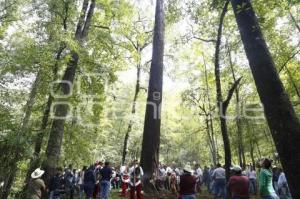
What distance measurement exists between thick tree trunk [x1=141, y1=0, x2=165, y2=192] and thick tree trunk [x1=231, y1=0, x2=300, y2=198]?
9.01m

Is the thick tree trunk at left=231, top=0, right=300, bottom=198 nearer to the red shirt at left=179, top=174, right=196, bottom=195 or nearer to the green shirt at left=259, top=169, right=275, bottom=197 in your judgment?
the green shirt at left=259, top=169, right=275, bottom=197

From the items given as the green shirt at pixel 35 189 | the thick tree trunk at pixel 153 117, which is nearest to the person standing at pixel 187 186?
the thick tree trunk at pixel 153 117

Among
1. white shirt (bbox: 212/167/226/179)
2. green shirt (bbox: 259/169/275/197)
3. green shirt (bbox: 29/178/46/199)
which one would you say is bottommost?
green shirt (bbox: 29/178/46/199)

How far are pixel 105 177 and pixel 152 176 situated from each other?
6.62ft

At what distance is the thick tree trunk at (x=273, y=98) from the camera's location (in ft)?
13.5

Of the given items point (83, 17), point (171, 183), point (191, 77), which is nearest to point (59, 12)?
point (83, 17)

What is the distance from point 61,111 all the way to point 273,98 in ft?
38.6

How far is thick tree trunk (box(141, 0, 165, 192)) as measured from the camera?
13281 millimetres

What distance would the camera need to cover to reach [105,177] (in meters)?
13.2

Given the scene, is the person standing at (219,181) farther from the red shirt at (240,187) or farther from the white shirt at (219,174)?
the red shirt at (240,187)

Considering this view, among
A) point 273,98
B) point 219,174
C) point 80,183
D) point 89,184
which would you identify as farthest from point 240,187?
point 80,183

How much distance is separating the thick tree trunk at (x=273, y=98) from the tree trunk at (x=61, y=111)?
10.4 meters

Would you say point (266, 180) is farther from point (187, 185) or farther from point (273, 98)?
point (273, 98)

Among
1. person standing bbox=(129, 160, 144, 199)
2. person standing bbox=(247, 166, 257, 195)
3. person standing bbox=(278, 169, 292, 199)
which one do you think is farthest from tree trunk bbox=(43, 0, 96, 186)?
person standing bbox=(247, 166, 257, 195)
